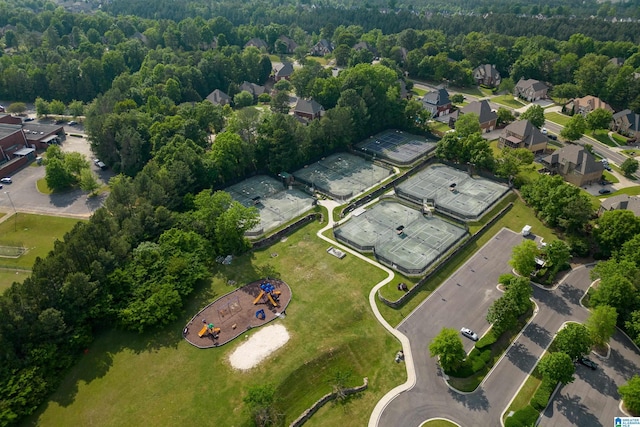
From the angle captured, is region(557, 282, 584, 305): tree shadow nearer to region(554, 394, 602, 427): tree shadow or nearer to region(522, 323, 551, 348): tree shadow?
region(522, 323, 551, 348): tree shadow

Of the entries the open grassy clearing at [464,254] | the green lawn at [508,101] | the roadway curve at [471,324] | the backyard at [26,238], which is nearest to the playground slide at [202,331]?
the open grassy clearing at [464,254]

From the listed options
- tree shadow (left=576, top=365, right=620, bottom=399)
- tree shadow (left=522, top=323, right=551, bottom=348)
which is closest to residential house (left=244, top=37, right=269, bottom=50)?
tree shadow (left=522, top=323, right=551, bottom=348)

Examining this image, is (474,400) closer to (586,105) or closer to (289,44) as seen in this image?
(586,105)

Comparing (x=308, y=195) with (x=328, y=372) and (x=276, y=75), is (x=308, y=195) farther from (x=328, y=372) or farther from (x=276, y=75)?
(x=276, y=75)

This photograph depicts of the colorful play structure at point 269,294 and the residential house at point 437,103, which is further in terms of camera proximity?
the residential house at point 437,103

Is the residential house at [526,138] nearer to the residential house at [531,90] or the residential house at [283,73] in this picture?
the residential house at [531,90]

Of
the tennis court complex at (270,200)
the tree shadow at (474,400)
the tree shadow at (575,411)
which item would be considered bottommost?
the tree shadow at (575,411)

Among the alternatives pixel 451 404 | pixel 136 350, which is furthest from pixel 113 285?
pixel 451 404
